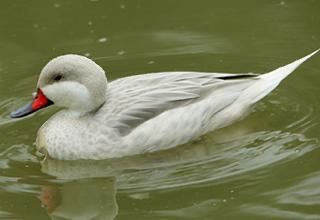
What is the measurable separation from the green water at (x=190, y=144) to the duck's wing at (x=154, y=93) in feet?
1.18

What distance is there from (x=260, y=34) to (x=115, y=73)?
5.75ft

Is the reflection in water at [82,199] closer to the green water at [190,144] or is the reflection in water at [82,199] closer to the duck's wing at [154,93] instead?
the green water at [190,144]

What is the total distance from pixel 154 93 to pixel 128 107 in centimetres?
29

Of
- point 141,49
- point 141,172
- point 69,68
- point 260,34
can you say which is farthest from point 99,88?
point 260,34

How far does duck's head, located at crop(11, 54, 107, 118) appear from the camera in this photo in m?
8.19

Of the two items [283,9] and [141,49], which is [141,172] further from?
[283,9]

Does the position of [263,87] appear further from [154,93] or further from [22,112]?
[22,112]

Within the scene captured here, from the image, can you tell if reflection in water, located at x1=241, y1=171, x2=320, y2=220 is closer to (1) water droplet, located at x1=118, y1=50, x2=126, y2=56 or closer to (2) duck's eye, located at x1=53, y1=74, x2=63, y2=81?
(2) duck's eye, located at x1=53, y1=74, x2=63, y2=81

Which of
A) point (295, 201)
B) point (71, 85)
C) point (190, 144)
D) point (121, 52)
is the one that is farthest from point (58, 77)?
point (295, 201)

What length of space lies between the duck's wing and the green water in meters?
0.36

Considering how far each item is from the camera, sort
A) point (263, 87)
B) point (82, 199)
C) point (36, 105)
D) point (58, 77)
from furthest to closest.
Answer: point (263, 87) < point (36, 105) < point (58, 77) < point (82, 199)

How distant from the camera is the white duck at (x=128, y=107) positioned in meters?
8.20

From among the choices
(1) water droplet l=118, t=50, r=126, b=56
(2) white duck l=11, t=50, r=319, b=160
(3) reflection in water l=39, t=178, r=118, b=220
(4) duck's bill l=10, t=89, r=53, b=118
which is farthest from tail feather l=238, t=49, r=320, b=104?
(1) water droplet l=118, t=50, r=126, b=56

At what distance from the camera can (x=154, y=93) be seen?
8391 millimetres
